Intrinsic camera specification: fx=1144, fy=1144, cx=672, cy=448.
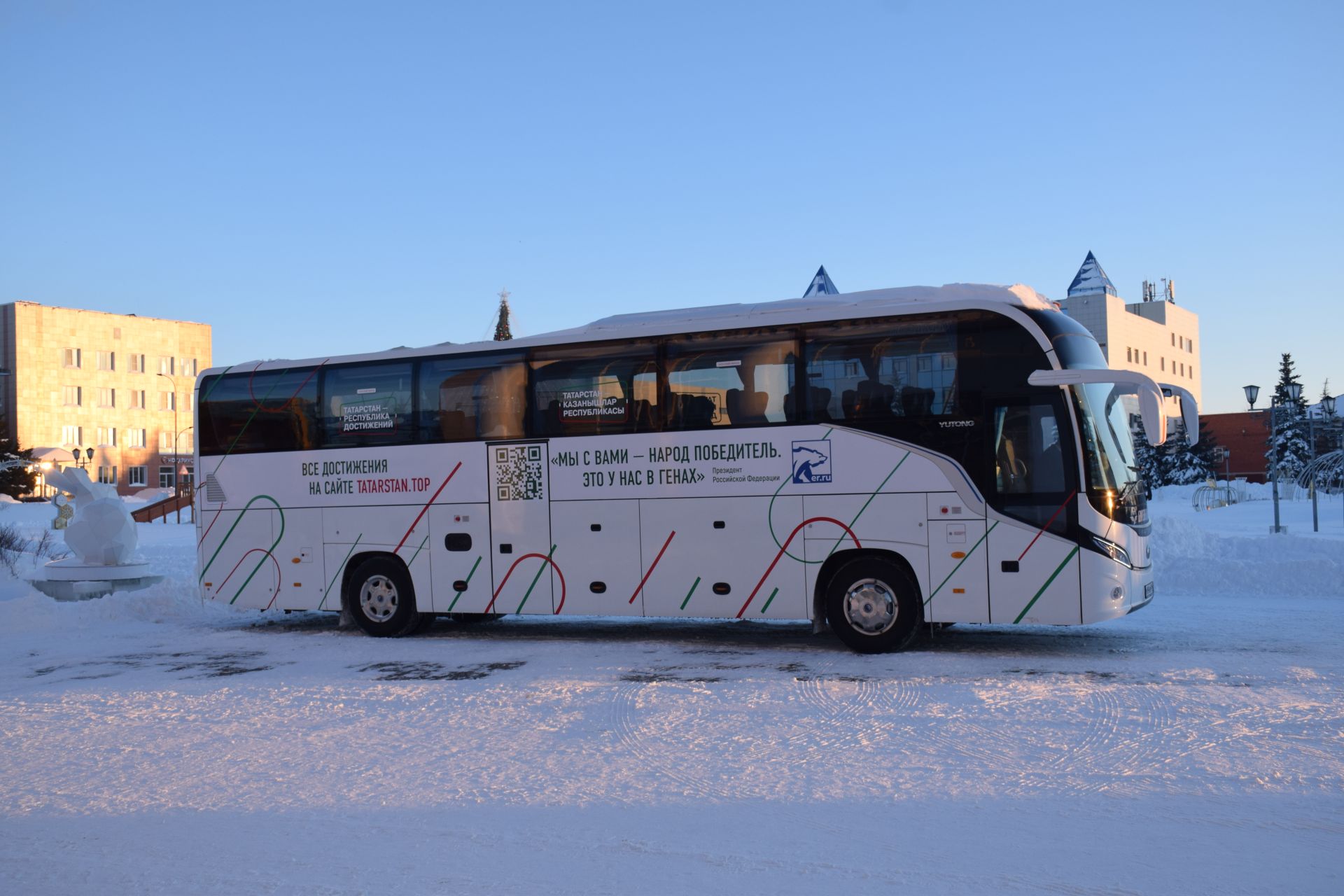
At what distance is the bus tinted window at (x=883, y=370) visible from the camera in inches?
439

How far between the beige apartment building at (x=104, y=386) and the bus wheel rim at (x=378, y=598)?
73071 mm

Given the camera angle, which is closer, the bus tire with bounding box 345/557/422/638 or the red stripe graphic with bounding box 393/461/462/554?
the red stripe graphic with bounding box 393/461/462/554

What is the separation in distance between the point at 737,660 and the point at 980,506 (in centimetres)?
280

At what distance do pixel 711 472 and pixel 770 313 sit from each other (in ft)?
5.85

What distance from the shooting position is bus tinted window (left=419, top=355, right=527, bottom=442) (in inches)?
516

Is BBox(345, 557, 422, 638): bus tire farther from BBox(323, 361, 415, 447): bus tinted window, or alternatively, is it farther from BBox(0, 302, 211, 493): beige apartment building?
BBox(0, 302, 211, 493): beige apartment building

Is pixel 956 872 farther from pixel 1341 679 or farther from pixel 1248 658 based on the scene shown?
pixel 1248 658

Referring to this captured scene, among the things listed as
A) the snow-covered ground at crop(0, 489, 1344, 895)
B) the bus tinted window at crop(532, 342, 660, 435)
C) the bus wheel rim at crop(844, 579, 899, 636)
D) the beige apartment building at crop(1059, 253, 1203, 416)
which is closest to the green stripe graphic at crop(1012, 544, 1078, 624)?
the snow-covered ground at crop(0, 489, 1344, 895)

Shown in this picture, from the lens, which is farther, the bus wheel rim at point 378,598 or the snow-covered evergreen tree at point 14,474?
the snow-covered evergreen tree at point 14,474

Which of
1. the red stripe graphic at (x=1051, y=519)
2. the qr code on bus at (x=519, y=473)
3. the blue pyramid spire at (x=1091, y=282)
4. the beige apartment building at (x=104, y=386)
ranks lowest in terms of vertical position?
the red stripe graphic at (x=1051, y=519)

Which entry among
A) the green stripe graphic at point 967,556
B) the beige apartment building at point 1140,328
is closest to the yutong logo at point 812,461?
the green stripe graphic at point 967,556

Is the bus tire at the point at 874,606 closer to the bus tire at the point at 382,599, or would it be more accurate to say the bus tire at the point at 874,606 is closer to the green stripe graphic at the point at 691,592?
the green stripe graphic at the point at 691,592

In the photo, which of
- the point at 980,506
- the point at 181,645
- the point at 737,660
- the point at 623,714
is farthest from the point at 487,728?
the point at 181,645

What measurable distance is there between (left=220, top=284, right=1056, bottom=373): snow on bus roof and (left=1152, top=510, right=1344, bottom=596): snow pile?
6.39m
